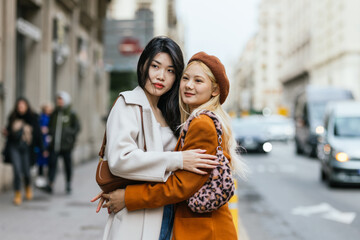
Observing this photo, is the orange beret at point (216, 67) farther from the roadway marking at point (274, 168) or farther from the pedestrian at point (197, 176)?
the roadway marking at point (274, 168)

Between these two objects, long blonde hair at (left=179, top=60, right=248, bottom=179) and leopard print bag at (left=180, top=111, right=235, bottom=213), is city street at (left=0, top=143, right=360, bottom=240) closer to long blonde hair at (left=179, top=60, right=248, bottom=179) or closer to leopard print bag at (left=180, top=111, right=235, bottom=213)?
long blonde hair at (left=179, top=60, right=248, bottom=179)

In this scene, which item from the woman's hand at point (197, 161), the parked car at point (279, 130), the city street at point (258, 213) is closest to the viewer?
the woman's hand at point (197, 161)

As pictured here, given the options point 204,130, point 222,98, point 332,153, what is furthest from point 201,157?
point 332,153

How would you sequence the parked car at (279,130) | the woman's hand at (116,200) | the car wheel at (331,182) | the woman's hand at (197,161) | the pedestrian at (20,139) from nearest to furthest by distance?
1. the woman's hand at (197,161)
2. the woman's hand at (116,200)
3. the pedestrian at (20,139)
4. the car wheel at (331,182)
5. the parked car at (279,130)

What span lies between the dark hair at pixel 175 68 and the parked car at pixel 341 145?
919 centimetres

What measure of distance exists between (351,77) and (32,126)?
1748 inches

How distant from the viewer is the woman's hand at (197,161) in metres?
2.48

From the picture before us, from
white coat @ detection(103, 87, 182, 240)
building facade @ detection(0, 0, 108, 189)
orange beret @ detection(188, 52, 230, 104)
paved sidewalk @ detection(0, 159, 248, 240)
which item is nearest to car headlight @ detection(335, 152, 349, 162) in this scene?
paved sidewalk @ detection(0, 159, 248, 240)

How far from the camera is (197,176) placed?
2.51 meters

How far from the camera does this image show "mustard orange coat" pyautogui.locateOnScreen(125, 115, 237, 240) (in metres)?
2.51

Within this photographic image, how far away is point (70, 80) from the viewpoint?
17.1m

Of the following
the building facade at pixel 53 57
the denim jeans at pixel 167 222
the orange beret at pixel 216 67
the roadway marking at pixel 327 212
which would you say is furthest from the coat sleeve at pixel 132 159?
the building facade at pixel 53 57

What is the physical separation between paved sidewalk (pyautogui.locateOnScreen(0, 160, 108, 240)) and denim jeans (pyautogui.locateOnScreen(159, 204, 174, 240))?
3.94 m

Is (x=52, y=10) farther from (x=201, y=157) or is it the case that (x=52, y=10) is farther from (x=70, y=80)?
(x=201, y=157)
